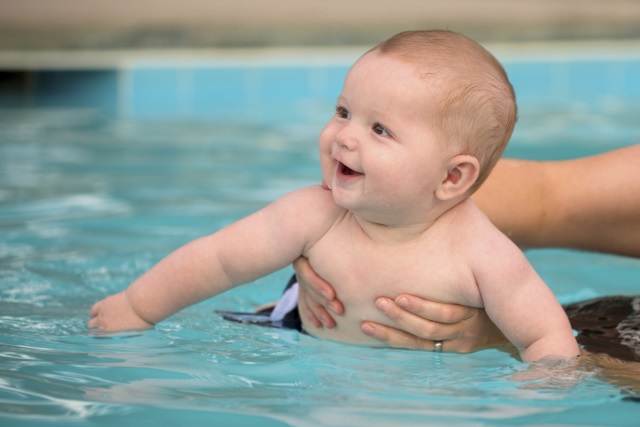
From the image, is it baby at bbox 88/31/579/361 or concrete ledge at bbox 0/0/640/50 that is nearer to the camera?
baby at bbox 88/31/579/361

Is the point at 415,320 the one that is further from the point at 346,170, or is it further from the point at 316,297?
the point at 346,170

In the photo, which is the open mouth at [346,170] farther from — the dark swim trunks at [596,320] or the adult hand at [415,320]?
the dark swim trunks at [596,320]

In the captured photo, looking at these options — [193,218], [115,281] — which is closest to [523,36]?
[193,218]

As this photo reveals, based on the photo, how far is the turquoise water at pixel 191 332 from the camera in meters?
1.73

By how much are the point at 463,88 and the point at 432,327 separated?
49 cm

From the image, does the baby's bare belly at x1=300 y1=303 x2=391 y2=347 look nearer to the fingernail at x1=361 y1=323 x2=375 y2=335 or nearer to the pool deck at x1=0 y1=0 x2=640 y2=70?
the fingernail at x1=361 y1=323 x2=375 y2=335

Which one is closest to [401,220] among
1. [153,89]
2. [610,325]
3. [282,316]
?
[282,316]

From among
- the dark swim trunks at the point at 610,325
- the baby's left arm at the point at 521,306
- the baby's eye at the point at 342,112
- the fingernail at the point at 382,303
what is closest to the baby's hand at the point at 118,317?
the fingernail at the point at 382,303

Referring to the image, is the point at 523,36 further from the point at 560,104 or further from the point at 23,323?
the point at 23,323

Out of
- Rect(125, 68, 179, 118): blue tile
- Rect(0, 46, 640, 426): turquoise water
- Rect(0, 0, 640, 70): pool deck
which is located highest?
Rect(0, 0, 640, 70): pool deck

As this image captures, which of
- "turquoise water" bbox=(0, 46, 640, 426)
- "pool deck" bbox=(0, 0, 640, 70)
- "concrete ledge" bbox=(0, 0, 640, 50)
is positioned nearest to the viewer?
"turquoise water" bbox=(0, 46, 640, 426)

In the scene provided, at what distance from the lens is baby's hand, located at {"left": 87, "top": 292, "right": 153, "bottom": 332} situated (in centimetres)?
222

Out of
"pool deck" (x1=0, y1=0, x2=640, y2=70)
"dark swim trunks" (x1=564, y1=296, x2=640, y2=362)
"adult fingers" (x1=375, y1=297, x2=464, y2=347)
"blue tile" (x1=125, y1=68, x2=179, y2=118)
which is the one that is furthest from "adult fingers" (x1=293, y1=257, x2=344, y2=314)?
"pool deck" (x1=0, y1=0, x2=640, y2=70)

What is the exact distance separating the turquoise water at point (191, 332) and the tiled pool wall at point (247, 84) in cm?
169
